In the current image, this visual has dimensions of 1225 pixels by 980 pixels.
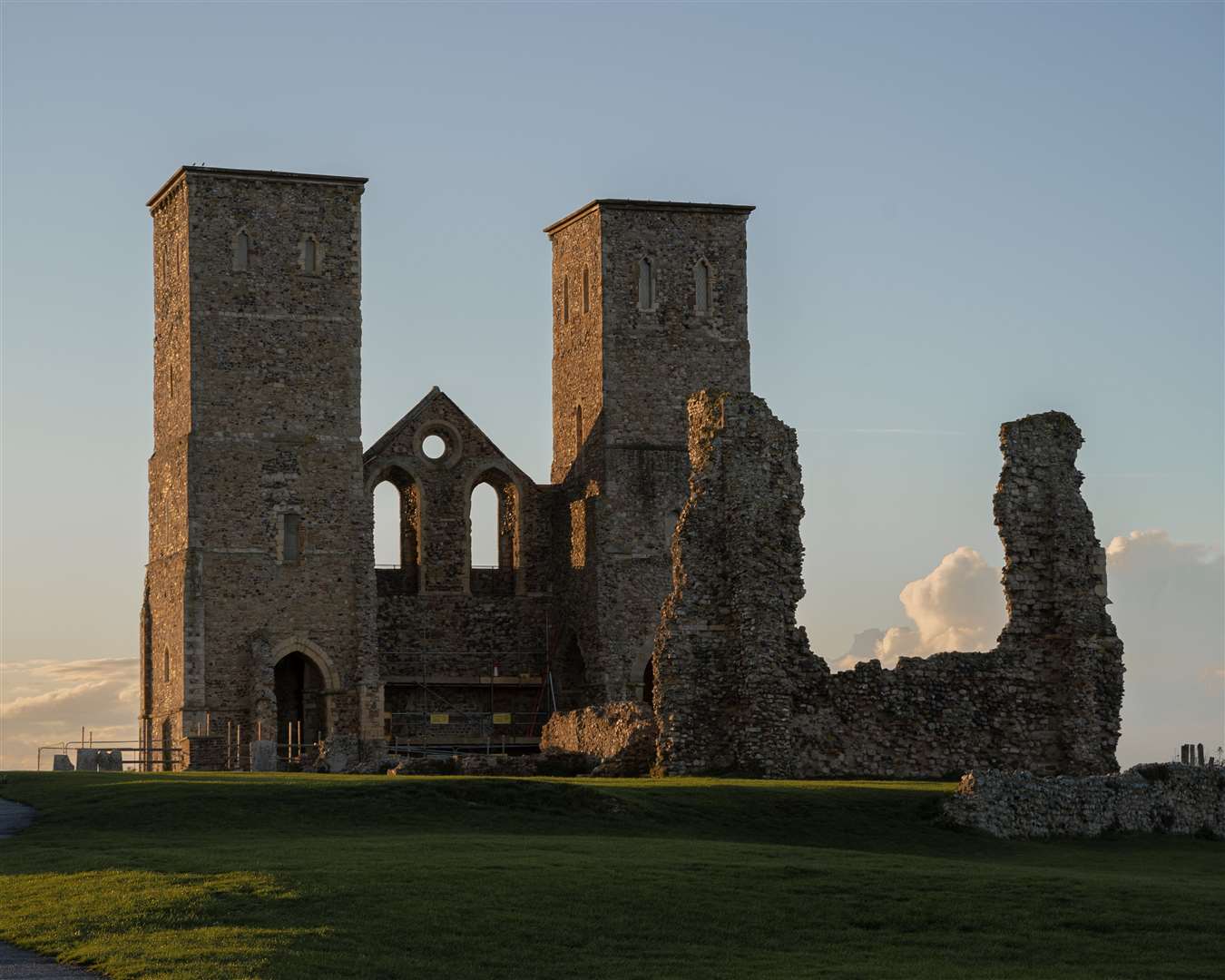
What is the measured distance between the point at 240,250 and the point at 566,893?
126ft

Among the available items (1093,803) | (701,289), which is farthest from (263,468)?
(1093,803)

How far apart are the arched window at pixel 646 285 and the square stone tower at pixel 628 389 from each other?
0.03 metres

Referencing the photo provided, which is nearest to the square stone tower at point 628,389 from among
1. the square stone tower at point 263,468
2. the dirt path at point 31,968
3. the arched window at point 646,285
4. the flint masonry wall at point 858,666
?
the arched window at point 646,285

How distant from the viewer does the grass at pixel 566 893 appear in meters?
22.2

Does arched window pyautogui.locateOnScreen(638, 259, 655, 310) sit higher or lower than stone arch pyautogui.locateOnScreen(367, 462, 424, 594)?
higher

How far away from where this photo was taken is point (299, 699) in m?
61.0

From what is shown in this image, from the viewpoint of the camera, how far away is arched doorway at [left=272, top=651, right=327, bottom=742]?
60.2 m

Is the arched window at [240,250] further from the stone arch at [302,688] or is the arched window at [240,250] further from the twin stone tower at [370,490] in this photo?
the stone arch at [302,688]

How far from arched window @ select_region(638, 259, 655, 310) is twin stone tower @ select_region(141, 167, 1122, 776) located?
56 millimetres

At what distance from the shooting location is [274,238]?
200 feet

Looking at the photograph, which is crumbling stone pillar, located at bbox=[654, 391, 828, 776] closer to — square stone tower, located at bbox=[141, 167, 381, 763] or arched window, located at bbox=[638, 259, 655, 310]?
square stone tower, located at bbox=[141, 167, 381, 763]

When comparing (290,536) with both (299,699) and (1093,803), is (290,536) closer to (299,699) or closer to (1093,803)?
(299,699)

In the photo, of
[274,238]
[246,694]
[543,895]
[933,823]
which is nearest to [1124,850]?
[933,823]

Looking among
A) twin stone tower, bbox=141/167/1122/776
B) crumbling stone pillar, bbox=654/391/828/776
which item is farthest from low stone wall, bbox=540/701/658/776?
twin stone tower, bbox=141/167/1122/776
